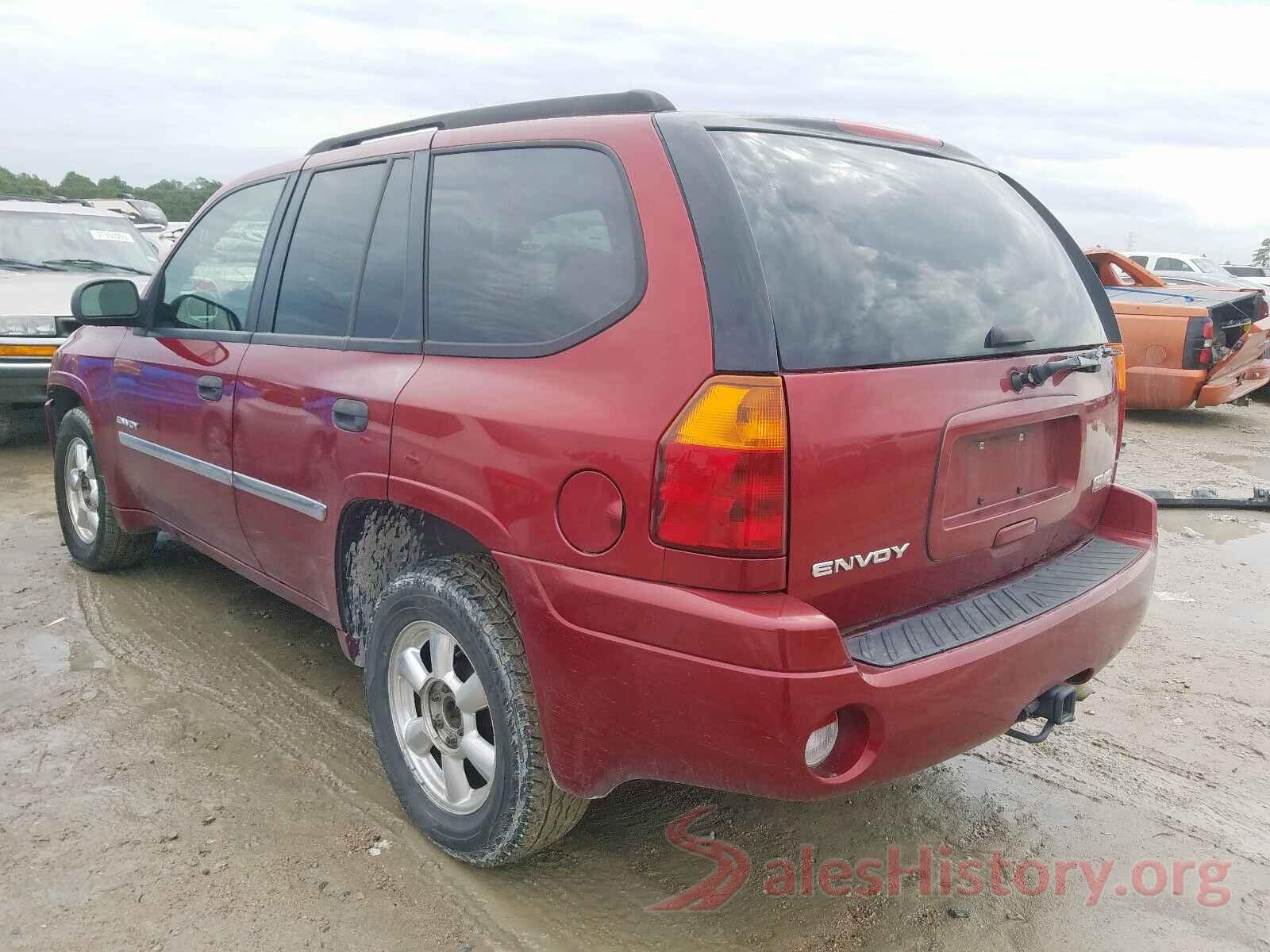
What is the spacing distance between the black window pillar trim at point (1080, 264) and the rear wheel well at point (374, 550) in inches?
78.7

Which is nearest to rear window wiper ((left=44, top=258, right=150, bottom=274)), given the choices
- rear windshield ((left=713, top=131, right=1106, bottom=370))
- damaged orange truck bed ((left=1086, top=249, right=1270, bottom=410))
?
rear windshield ((left=713, top=131, right=1106, bottom=370))

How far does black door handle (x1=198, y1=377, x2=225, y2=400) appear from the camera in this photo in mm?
3252

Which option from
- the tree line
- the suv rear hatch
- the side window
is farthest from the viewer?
the tree line

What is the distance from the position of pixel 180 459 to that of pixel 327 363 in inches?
43.1

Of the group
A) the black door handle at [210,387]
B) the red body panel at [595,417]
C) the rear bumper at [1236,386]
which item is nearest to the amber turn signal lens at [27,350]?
the black door handle at [210,387]

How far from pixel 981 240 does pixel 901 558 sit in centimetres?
90

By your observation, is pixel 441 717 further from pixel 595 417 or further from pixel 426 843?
pixel 595 417

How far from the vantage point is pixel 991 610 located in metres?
2.26

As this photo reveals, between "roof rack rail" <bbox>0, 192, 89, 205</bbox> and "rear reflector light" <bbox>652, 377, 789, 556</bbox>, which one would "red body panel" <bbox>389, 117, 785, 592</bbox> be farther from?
"roof rack rail" <bbox>0, 192, 89, 205</bbox>

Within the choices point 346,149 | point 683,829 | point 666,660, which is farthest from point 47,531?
point 666,660

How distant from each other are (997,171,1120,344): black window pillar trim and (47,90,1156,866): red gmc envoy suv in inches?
0.8

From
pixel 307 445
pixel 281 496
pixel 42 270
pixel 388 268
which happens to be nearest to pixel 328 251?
pixel 388 268

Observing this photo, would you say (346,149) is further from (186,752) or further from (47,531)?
(47,531)

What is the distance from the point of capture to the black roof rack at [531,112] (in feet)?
7.78
